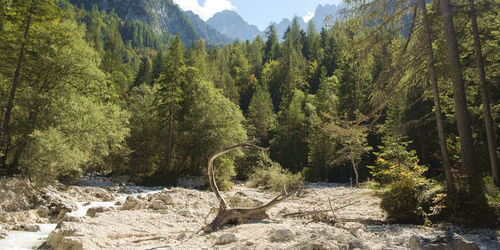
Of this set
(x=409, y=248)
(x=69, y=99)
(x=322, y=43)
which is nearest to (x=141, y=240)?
(x=409, y=248)

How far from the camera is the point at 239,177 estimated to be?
119ft

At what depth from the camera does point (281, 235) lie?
5.32 meters

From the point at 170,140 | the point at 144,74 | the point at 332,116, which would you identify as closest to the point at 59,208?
the point at 332,116

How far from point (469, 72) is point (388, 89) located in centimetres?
326

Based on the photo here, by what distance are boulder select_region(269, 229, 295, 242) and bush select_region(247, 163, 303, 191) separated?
17306 mm

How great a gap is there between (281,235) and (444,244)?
100 inches

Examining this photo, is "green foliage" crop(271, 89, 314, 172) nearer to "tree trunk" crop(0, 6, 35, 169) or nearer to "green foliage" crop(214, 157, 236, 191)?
"green foliage" crop(214, 157, 236, 191)

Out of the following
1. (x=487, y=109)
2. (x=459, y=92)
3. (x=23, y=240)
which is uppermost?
(x=459, y=92)

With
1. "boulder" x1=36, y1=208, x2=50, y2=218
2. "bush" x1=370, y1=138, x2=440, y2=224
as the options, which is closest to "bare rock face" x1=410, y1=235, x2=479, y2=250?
"bush" x1=370, y1=138, x2=440, y2=224

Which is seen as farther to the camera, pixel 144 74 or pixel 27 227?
pixel 144 74

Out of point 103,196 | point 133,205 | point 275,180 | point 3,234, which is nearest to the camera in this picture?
point 3,234

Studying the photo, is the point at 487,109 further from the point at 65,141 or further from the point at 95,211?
the point at 65,141

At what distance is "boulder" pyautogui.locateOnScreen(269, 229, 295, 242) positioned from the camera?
526cm

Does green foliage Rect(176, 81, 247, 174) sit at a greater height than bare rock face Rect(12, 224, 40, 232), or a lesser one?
greater
